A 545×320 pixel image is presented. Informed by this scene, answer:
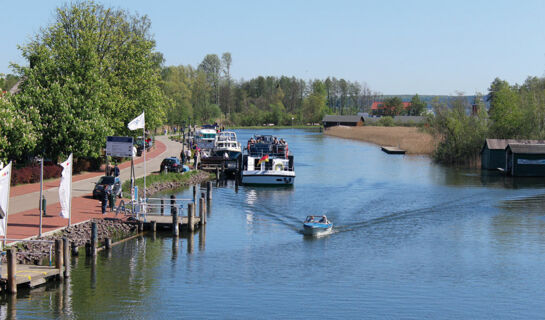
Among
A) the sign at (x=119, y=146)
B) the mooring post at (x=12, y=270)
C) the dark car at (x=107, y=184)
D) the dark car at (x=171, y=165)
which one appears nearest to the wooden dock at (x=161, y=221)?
the dark car at (x=107, y=184)

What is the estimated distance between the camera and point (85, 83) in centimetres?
5378

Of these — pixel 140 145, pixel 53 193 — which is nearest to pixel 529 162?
pixel 140 145

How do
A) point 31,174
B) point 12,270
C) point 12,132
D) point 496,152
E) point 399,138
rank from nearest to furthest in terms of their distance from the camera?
point 12,270
point 12,132
point 31,174
point 496,152
point 399,138

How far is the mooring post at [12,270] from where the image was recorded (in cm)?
2583

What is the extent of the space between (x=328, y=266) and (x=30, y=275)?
45.6ft

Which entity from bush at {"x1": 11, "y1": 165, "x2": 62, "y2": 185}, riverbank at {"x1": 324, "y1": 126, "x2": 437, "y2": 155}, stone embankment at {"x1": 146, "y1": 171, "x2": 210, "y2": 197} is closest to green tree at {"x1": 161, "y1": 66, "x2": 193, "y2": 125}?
riverbank at {"x1": 324, "y1": 126, "x2": 437, "y2": 155}

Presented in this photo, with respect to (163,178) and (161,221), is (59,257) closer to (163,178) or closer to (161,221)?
(161,221)

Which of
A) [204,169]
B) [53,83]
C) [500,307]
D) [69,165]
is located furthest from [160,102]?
[500,307]

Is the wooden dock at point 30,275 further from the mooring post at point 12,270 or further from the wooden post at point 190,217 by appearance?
the wooden post at point 190,217

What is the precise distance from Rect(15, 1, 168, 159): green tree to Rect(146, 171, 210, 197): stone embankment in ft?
17.2

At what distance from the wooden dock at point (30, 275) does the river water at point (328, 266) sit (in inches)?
18.1

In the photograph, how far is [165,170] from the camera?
59844mm

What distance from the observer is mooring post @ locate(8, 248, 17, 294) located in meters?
25.8

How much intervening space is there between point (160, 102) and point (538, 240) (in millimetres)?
38960
